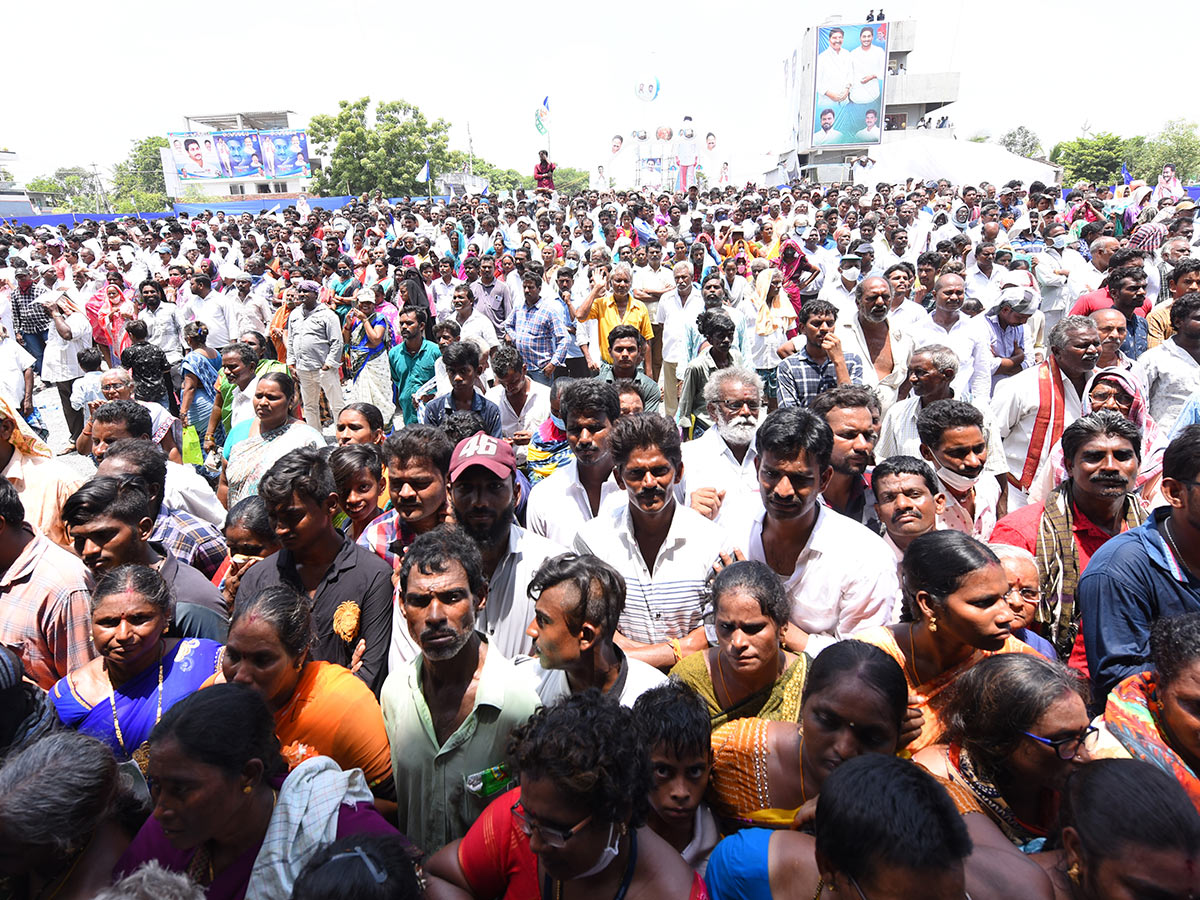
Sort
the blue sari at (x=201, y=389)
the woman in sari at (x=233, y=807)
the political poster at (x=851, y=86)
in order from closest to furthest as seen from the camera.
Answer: the woman in sari at (x=233, y=807) → the blue sari at (x=201, y=389) → the political poster at (x=851, y=86)

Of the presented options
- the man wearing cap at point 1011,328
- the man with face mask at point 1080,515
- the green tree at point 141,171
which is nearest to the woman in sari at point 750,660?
the man with face mask at point 1080,515

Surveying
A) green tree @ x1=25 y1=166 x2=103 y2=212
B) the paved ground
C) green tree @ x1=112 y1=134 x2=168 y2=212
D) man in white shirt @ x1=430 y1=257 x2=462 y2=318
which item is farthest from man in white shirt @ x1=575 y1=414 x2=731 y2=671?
green tree @ x1=112 y1=134 x2=168 y2=212

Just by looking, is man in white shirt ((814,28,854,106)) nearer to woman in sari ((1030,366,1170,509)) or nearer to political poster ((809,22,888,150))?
political poster ((809,22,888,150))

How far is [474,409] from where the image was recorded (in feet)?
16.0

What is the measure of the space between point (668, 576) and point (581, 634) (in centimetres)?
73

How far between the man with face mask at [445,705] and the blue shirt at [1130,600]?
1.79 meters

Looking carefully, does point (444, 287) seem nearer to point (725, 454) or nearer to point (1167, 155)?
point (725, 454)

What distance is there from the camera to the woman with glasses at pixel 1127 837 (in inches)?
56.4

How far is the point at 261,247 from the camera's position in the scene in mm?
14055

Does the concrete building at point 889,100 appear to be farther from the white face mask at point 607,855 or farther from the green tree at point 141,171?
the green tree at point 141,171

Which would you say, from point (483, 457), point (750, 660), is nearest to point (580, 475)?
point (483, 457)

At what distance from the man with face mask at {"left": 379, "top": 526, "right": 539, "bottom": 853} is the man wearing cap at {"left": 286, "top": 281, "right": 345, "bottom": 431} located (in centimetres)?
560

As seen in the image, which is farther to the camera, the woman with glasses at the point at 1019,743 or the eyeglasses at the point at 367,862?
the woman with glasses at the point at 1019,743

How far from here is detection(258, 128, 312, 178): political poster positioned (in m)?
57.1
